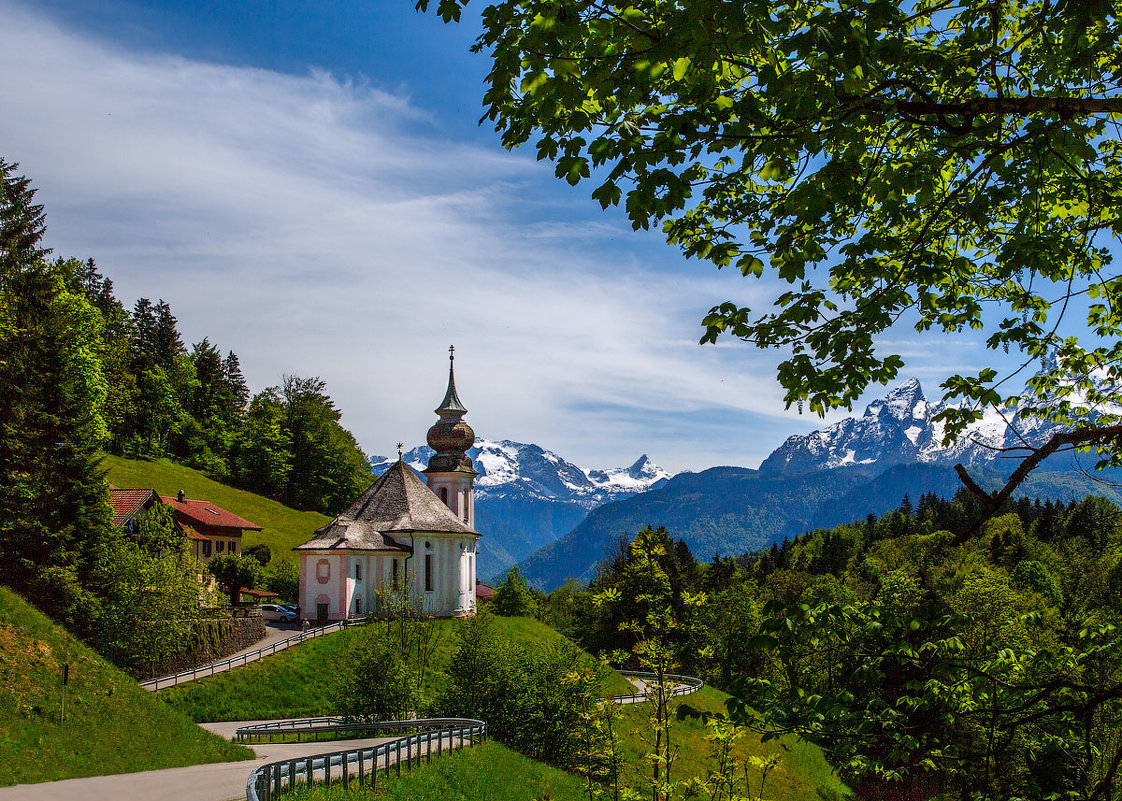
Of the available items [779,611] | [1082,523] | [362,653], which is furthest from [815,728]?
[1082,523]

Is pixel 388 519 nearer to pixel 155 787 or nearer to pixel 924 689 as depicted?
pixel 155 787

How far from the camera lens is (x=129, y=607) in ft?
117

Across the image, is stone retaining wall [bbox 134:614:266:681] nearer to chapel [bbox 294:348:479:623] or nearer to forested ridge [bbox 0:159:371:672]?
forested ridge [bbox 0:159:371:672]

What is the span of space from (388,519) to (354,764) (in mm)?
35902

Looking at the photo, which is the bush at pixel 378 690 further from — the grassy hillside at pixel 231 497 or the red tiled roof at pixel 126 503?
the grassy hillside at pixel 231 497

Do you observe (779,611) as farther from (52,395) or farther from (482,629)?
(52,395)

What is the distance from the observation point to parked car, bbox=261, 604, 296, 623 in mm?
51906

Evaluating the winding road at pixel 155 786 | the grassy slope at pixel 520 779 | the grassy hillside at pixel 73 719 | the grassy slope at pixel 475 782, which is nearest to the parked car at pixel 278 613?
the grassy slope at pixel 520 779

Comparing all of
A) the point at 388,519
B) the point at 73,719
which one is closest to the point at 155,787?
the point at 73,719

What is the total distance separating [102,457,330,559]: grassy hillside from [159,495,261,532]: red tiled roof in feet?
18.5

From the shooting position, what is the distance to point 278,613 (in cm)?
5372

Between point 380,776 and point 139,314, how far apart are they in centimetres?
9804

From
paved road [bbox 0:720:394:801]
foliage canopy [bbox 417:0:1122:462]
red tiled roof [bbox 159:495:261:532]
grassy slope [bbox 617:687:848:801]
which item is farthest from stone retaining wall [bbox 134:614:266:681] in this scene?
foliage canopy [bbox 417:0:1122:462]

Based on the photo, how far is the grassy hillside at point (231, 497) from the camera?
7106cm
